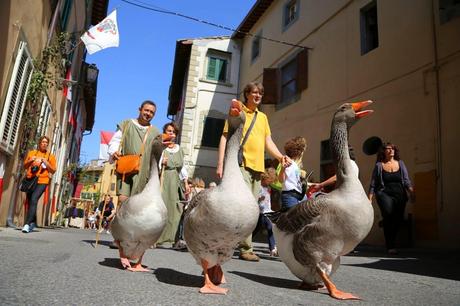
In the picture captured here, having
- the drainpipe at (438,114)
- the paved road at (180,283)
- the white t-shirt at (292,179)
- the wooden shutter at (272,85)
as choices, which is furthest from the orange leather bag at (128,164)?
the wooden shutter at (272,85)

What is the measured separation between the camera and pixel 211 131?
21094 millimetres

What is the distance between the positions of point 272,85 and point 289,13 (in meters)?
3.43

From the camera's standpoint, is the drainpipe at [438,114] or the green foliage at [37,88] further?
the green foliage at [37,88]

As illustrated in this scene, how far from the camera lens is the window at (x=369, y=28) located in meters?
11.6

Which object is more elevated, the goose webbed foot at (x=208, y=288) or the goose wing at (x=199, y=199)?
the goose wing at (x=199, y=199)

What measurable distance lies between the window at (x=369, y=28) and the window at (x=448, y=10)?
2.69 m

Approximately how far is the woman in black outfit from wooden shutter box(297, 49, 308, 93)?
7.74 meters

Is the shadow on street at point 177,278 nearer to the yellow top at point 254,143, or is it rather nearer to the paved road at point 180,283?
the paved road at point 180,283

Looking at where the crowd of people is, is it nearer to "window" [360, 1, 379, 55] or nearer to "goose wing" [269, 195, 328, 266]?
"goose wing" [269, 195, 328, 266]

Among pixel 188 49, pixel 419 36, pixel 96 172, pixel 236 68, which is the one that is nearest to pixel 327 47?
pixel 419 36

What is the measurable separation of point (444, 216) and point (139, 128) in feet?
21.4

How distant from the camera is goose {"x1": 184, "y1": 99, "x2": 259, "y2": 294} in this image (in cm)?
264

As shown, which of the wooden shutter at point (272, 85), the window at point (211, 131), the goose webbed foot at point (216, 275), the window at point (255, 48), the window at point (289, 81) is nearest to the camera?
the goose webbed foot at point (216, 275)

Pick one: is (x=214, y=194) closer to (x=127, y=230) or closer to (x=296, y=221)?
(x=296, y=221)
